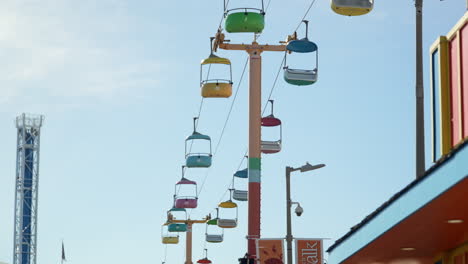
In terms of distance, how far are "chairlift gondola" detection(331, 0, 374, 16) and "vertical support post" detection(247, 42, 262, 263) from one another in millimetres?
15198

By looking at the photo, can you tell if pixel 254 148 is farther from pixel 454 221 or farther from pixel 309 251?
pixel 454 221

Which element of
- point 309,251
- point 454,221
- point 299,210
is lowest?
point 309,251

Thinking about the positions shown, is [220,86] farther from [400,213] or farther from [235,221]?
[400,213]

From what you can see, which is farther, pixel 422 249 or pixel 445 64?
pixel 422 249

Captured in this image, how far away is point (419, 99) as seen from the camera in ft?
86.4

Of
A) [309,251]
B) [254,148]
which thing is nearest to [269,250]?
[309,251]

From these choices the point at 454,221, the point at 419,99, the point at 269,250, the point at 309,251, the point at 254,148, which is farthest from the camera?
the point at 254,148

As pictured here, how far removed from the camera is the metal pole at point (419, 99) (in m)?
25.3

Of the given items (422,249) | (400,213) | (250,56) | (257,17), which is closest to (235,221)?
(250,56)

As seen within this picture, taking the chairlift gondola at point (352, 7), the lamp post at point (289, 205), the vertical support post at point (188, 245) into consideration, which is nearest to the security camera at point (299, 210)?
the lamp post at point (289, 205)

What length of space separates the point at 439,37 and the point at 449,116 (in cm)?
120

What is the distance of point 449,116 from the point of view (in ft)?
55.3

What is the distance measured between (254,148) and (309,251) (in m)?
8.55

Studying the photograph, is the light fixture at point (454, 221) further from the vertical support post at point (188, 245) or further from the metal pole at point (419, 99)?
the vertical support post at point (188, 245)
